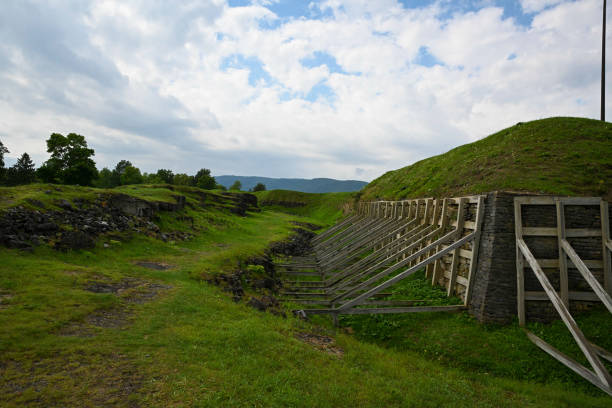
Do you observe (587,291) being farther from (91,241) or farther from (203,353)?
(91,241)

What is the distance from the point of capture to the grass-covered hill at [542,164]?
41.2ft

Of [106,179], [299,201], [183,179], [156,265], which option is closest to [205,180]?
[183,179]

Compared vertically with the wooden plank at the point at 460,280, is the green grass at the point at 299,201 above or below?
above

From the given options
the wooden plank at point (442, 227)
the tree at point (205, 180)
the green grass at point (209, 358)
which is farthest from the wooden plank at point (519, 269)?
the tree at point (205, 180)

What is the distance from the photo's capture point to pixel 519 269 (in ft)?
33.4

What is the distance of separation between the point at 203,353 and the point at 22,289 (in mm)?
6307

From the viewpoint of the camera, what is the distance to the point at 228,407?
526 cm

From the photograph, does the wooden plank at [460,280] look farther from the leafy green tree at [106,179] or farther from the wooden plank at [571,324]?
the leafy green tree at [106,179]

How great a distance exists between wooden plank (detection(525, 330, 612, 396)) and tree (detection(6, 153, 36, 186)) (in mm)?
102838

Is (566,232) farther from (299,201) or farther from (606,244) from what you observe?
(299,201)

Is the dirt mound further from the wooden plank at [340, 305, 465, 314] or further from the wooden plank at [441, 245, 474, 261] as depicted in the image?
the wooden plank at [441, 245, 474, 261]

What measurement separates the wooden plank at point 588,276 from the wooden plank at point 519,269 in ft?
4.15

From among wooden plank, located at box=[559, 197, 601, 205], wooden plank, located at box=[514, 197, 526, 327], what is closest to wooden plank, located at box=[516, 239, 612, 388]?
wooden plank, located at box=[514, 197, 526, 327]

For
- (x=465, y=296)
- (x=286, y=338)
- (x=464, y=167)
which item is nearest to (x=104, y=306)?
(x=286, y=338)
